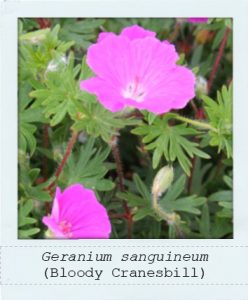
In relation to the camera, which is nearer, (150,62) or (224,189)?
(150,62)

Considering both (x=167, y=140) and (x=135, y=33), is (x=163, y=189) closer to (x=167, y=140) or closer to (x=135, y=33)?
(x=167, y=140)

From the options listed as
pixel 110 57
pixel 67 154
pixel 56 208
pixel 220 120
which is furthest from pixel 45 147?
pixel 220 120
